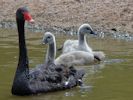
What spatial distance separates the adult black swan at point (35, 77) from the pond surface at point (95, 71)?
12cm

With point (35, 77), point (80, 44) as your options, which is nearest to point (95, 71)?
point (35, 77)

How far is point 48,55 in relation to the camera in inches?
514

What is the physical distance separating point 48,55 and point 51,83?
231 cm

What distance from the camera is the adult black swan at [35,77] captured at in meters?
10.5

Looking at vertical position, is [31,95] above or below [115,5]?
below

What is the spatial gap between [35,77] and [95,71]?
211cm

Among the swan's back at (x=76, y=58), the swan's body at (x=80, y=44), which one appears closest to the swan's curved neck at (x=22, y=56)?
the swan's back at (x=76, y=58)

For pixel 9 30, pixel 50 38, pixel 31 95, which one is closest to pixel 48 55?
pixel 50 38

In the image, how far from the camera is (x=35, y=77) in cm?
1073

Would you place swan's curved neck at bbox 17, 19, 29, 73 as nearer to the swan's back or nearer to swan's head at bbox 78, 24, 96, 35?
the swan's back

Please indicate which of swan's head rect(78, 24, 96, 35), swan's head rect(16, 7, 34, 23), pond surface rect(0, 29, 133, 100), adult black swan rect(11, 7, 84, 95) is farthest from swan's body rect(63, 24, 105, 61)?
swan's head rect(16, 7, 34, 23)

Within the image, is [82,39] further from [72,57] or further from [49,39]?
[49,39]

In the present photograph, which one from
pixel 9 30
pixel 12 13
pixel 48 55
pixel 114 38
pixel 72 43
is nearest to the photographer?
pixel 48 55

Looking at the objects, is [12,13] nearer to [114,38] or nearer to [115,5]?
[115,5]
